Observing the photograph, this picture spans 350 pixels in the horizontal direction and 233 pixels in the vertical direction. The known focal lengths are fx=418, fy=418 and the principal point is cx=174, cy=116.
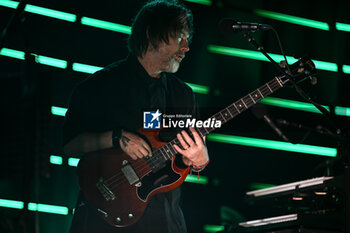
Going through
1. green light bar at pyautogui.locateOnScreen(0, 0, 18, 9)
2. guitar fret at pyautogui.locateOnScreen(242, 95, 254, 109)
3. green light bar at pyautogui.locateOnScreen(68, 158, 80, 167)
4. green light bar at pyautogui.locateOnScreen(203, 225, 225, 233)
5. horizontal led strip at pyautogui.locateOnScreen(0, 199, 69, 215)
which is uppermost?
green light bar at pyautogui.locateOnScreen(0, 0, 18, 9)

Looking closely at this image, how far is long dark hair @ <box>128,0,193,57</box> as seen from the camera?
3012 millimetres

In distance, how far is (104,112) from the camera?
2906 millimetres

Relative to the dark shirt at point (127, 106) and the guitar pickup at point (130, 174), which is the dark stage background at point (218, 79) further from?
the guitar pickup at point (130, 174)

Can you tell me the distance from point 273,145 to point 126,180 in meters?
1.25

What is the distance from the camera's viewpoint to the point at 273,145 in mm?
3289

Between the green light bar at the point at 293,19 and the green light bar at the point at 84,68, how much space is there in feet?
4.47

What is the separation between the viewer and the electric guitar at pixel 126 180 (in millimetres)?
2693

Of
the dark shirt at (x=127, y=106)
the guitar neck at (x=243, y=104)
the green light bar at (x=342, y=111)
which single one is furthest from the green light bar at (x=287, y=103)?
the dark shirt at (x=127, y=106)

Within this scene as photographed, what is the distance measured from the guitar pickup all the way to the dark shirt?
0.17 m

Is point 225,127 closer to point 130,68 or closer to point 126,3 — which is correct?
point 130,68

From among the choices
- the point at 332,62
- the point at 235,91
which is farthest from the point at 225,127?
the point at 332,62

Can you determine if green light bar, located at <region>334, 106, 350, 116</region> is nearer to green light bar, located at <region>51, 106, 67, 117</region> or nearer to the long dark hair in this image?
the long dark hair

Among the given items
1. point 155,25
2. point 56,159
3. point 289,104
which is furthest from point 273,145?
point 56,159

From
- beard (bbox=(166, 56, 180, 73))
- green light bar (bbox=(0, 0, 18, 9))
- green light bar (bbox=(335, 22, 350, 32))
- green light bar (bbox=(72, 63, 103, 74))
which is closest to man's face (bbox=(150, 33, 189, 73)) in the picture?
beard (bbox=(166, 56, 180, 73))
